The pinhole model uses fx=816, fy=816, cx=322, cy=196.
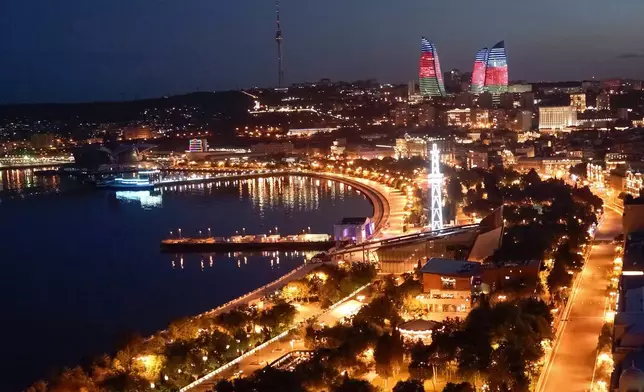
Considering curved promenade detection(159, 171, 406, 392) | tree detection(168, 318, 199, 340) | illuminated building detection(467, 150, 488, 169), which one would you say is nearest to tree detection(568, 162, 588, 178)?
illuminated building detection(467, 150, 488, 169)

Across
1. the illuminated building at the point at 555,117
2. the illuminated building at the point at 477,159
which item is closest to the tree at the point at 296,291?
the illuminated building at the point at 477,159

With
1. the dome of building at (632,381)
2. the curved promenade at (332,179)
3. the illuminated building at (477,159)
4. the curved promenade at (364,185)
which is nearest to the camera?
the dome of building at (632,381)

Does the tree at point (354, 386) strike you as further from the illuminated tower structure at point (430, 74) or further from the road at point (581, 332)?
the illuminated tower structure at point (430, 74)

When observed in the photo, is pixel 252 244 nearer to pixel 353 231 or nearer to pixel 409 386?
pixel 353 231

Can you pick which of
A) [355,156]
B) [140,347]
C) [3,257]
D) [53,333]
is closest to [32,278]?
[3,257]

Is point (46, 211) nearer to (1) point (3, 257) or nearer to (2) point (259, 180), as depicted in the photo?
(1) point (3, 257)

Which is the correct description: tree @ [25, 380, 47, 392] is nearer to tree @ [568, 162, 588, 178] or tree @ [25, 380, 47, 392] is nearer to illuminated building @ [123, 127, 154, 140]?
tree @ [568, 162, 588, 178]
